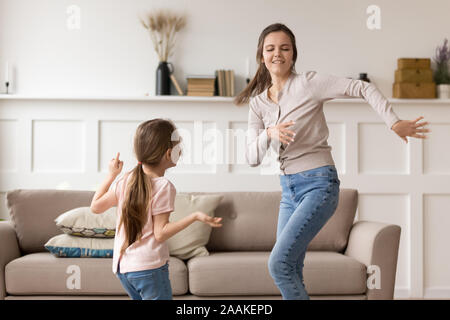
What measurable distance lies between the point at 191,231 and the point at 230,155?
1055mm

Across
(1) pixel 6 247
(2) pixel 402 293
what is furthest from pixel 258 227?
(2) pixel 402 293

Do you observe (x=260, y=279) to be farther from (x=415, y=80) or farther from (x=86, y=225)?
(x=415, y=80)

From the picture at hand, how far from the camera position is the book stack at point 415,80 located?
3906 millimetres

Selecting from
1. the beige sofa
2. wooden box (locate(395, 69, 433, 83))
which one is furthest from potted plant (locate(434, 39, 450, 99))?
the beige sofa

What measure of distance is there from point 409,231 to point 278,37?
240 centimetres

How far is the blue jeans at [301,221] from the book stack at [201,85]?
6.44ft

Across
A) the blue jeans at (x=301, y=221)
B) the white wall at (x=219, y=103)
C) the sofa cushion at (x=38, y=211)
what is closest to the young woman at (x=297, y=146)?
the blue jeans at (x=301, y=221)

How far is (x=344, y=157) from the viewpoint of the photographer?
397cm

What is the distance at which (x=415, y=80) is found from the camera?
392 centimetres

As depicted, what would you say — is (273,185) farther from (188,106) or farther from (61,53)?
(61,53)

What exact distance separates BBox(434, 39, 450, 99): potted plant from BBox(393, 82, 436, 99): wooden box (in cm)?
7

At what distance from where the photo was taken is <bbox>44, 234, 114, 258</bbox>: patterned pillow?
2.81 meters
